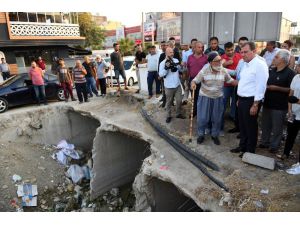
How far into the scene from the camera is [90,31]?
31.3 m

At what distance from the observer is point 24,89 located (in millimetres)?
10195

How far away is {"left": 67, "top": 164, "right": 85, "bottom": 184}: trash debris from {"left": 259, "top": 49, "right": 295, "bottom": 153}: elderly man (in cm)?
628

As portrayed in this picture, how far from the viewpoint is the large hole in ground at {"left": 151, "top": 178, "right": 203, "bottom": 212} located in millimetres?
5871

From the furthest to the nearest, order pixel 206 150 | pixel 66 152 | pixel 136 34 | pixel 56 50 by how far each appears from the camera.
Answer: pixel 136 34 → pixel 56 50 → pixel 66 152 → pixel 206 150

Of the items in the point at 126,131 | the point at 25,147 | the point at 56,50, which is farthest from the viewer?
the point at 56,50

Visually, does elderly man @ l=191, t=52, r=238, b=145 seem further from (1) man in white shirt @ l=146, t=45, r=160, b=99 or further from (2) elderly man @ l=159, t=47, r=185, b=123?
(1) man in white shirt @ l=146, t=45, r=160, b=99

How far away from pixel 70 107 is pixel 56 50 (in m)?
11.8

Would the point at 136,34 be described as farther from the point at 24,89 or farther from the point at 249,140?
the point at 249,140

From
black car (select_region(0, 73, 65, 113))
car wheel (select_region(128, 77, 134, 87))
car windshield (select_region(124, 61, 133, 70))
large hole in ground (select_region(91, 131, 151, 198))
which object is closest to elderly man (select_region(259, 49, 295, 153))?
large hole in ground (select_region(91, 131, 151, 198))

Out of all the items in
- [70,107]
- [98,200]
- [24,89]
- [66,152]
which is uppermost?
[24,89]

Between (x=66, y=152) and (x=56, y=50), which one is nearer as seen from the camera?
(x=66, y=152)

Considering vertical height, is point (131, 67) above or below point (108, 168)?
above

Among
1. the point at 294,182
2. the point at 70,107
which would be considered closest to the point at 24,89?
the point at 70,107

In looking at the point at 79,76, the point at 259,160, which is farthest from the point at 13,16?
the point at 259,160
